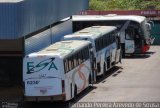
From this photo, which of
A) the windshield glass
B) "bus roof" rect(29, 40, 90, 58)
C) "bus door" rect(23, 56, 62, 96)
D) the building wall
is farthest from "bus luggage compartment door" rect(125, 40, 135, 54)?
"bus door" rect(23, 56, 62, 96)

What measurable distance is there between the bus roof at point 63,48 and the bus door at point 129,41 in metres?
13.3

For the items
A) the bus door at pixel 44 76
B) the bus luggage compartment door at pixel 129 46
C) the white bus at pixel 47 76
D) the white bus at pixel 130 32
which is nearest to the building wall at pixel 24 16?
the white bus at pixel 47 76

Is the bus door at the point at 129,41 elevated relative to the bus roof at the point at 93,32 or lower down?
lower down

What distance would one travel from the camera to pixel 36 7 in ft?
95.6

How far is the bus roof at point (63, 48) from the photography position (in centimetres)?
2674

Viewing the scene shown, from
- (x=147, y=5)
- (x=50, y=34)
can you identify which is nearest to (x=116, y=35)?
(x=50, y=34)

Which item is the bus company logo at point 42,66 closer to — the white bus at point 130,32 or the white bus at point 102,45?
the white bus at point 102,45

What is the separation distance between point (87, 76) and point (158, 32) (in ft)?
75.3

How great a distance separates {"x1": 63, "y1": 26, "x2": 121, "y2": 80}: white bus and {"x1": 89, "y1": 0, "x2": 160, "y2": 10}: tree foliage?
22.7 meters

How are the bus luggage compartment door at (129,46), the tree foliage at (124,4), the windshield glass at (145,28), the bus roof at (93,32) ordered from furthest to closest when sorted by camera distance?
the tree foliage at (124,4)
the windshield glass at (145,28)
the bus luggage compartment door at (129,46)
the bus roof at (93,32)

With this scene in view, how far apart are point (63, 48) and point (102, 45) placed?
23.9ft

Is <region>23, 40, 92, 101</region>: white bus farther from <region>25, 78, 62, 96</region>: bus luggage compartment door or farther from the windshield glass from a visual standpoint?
the windshield glass

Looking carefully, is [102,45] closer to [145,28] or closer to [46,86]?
[46,86]

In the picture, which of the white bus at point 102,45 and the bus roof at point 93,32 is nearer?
the white bus at point 102,45
